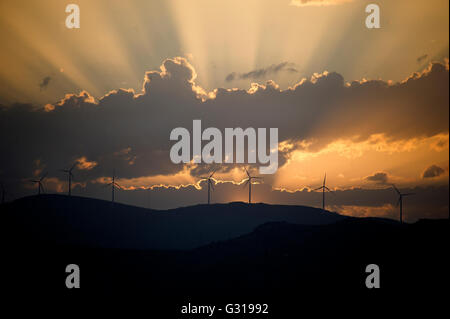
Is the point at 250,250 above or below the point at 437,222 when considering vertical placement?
below

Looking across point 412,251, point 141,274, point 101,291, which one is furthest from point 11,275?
point 412,251

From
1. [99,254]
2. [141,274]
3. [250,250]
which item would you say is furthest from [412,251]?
[99,254]

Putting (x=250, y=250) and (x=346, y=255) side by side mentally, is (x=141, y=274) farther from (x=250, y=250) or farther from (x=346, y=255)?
(x=346, y=255)
